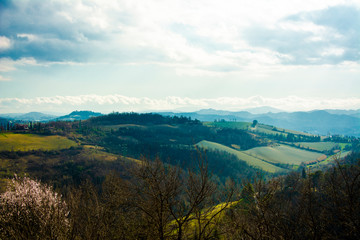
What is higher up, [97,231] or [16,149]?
[97,231]

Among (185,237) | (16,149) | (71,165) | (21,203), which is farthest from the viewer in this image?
(16,149)

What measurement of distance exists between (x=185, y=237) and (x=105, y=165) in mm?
171115

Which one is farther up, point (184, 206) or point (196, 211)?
point (196, 211)

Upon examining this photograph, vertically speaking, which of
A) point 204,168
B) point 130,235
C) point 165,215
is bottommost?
point 130,235

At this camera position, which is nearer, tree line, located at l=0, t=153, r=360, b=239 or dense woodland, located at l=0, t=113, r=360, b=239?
tree line, located at l=0, t=153, r=360, b=239

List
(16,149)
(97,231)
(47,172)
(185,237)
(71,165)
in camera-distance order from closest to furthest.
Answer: (185,237) < (97,231) < (47,172) < (71,165) < (16,149)

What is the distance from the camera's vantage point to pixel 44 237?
49.4ft

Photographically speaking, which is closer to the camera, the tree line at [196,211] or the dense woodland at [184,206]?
the tree line at [196,211]

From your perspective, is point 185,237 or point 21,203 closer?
point 185,237

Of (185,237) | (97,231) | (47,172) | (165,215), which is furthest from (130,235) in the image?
(47,172)

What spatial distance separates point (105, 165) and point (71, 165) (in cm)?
2485

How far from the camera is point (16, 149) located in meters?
198

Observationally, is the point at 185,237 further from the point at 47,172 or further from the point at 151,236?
the point at 47,172

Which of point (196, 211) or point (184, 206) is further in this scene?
point (184, 206)
